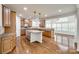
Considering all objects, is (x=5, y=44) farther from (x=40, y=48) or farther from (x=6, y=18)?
(x=40, y=48)

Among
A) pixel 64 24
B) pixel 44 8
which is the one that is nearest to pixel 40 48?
pixel 64 24

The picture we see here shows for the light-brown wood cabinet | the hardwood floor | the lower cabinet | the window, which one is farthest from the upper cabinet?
the window

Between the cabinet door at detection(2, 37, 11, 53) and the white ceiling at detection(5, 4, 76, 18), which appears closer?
the white ceiling at detection(5, 4, 76, 18)

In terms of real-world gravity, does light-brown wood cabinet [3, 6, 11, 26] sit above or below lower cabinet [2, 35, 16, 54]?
above

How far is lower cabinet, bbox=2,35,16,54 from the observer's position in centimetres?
372

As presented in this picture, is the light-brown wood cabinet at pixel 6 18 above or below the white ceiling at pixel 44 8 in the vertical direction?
below

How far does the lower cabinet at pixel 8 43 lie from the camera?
372 cm

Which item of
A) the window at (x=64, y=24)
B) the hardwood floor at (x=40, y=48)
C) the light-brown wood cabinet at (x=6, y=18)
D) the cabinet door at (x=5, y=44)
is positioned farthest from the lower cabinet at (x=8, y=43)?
the window at (x=64, y=24)

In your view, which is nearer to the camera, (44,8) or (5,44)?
(44,8)

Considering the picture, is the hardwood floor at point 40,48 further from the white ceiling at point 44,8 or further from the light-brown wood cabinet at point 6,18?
the white ceiling at point 44,8

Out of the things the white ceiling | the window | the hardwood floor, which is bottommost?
the hardwood floor

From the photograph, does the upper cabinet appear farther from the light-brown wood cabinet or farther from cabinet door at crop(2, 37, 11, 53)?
cabinet door at crop(2, 37, 11, 53)

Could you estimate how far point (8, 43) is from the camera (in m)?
3.93
